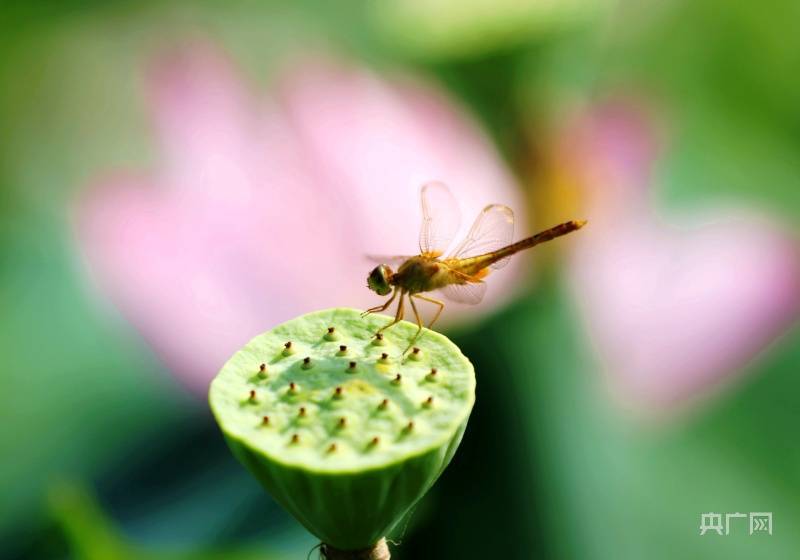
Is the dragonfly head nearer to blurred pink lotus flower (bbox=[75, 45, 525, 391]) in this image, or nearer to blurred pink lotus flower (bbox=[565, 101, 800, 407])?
blurred pink lotus flower (bbox=[75, 45, 525, 391])

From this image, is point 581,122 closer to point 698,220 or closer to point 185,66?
point 698,220

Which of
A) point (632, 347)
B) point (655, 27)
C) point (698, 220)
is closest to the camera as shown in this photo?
point (632, 347)

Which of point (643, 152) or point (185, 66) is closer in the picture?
point (185, 66)

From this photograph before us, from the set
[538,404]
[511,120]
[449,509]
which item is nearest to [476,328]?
[538,404]

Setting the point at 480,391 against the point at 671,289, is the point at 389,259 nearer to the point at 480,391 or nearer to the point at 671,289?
the point at 480,391

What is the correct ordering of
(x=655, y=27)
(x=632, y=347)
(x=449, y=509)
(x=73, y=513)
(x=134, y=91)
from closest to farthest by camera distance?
(x=73, y=513)
(x=449, y=509)
(x=632, y=347)
(x=134, y=91)
(x=655, y=27)

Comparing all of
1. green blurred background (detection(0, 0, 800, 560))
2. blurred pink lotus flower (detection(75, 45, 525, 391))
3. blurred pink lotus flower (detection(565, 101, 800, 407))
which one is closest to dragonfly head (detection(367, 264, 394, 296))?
green blurred background (detection(0, 0, 800, 560))

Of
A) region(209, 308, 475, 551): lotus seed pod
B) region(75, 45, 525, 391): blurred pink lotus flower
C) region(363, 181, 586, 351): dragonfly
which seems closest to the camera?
region(209, 308, 475, 551): lotus seed pod
